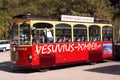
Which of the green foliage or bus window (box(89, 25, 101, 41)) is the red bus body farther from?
the green foliage

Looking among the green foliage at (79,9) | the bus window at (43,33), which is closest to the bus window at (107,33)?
the green foliage at (79,9)

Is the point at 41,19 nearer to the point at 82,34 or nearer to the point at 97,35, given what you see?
the point at 82,34

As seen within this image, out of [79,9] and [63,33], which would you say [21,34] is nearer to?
[63,33]

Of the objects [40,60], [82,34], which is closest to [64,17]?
[82,34]

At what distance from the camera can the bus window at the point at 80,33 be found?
20078 millimetres

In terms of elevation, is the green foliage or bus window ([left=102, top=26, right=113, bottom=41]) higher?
the green foliage

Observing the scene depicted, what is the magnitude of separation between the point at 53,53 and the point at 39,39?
116cm

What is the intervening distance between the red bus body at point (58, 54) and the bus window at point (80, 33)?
0.78 feet

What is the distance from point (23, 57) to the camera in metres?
17.6

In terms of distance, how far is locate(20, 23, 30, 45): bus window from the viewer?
1755 cm

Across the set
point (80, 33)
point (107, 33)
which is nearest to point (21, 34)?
point (80, 33)

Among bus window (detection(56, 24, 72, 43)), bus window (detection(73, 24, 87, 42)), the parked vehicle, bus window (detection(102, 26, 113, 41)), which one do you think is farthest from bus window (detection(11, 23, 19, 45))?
the parked vehicle

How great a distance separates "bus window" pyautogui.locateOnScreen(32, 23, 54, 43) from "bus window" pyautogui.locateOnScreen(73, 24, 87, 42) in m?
2.04

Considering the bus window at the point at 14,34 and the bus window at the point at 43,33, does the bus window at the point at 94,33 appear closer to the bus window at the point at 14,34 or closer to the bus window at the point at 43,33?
the bus window at the point at 43,33
